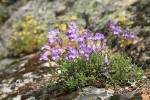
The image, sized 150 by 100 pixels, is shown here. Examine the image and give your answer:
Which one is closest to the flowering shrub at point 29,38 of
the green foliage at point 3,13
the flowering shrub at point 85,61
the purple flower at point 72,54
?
the green foliage at point 3,13

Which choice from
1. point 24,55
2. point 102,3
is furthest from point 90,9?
point 24,55

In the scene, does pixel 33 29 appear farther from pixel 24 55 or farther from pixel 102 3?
pixel 102 3

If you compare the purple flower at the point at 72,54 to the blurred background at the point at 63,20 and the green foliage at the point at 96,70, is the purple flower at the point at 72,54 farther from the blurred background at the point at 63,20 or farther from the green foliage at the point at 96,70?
the blurred background at the point at 63,20

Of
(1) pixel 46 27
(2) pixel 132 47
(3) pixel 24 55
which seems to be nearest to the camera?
(2) pixel 132 47

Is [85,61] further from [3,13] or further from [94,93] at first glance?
[3,13]

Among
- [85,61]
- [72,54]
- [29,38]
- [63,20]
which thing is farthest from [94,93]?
[63,20]

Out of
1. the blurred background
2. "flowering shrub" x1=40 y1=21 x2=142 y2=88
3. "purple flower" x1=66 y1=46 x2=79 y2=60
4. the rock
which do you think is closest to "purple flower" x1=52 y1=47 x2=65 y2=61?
"flowering shrub" x1=40 y1=21 x2=142 y2=88
